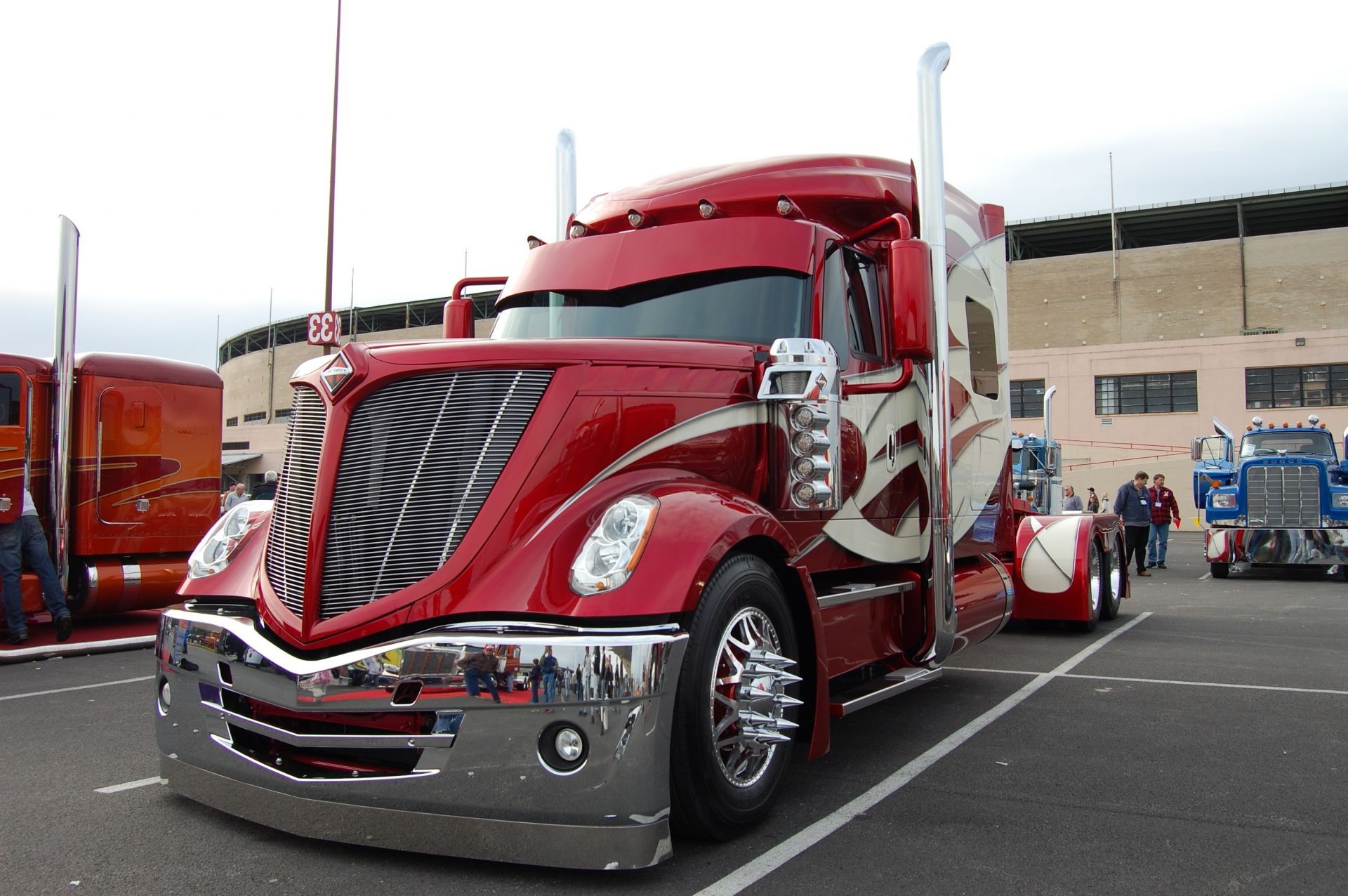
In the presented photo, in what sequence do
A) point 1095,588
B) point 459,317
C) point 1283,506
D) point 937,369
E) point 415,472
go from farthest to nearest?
point 1283,506, point 1095,588, point 459,317, point 937,369, point 415,472

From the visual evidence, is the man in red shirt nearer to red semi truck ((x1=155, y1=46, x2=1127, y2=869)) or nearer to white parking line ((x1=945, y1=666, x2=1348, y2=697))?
white parking line ((x1=945, y1=666, x2=1348, y2=697))

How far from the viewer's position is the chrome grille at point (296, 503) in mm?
3873

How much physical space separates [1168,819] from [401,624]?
3.15 metres

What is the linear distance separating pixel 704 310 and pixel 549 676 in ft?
7.34

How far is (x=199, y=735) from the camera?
3.91 meters

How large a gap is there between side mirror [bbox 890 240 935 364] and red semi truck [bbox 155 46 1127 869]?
12 mm

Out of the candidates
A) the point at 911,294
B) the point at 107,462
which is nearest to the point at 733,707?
the point at 911,294

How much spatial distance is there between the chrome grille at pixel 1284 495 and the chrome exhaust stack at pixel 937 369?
13.9 m

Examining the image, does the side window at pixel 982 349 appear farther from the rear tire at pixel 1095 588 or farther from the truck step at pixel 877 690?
the rear tire at pixel 1095 588

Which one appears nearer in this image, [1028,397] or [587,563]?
[587,563]

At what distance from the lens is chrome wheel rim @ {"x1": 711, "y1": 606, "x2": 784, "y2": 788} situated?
377 centimetres

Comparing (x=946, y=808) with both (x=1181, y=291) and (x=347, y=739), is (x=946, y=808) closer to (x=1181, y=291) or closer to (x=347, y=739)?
(x=347, y=739)

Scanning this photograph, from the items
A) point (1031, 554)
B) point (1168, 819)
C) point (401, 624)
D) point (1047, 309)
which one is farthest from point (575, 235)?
point (1047, 309)

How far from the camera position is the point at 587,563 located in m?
3.52
